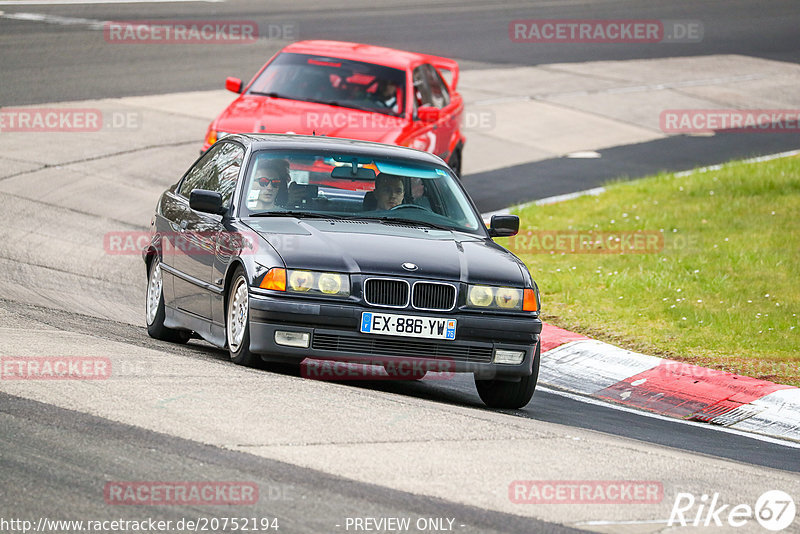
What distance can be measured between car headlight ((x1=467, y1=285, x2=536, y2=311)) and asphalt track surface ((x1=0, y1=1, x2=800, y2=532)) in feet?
2.34

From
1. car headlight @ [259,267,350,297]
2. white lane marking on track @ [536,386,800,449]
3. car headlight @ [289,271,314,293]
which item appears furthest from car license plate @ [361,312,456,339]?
white lane marking on track @ [536,386,800,449]

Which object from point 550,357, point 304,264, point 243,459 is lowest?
point 550,357

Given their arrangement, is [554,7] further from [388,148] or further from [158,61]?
[388,148]

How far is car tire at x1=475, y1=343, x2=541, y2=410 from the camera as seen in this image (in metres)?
8.28

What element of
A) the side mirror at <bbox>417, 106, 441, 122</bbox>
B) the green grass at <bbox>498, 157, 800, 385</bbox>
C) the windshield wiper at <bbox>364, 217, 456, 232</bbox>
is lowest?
the green grass at <bbox>498, 157, 800, 385</bbox>

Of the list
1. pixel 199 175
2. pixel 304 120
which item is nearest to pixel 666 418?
pixel 199 175

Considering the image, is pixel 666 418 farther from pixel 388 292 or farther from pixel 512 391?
pixel 388 292

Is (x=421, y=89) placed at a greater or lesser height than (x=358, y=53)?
lesser

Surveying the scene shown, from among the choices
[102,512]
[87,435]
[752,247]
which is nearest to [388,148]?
[87,435]

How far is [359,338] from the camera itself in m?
7.64

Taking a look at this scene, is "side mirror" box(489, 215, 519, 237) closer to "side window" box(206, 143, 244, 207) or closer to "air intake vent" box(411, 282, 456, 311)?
"air intake vent" box(411, 282, 456, 311)

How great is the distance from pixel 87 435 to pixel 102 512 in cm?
98

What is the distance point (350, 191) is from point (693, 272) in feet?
17.2

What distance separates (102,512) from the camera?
16.5 feet
